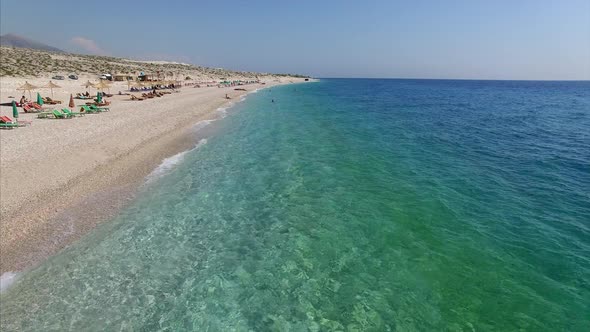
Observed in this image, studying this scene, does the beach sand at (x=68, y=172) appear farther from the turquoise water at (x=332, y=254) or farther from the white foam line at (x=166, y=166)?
the turquoise water at (x=332, y=254)

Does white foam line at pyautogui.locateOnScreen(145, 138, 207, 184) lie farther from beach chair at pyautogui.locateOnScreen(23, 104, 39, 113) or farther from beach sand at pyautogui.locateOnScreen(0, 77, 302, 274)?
beach chair at pyautogui.locateOnScreen(23, 104, 39, 113)

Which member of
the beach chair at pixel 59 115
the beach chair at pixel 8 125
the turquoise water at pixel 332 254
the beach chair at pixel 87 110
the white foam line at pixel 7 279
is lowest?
the white foam line at pixel 7 279

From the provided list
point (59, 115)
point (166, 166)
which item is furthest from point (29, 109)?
point (166, 166)

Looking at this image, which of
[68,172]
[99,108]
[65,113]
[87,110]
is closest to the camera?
[68,172]

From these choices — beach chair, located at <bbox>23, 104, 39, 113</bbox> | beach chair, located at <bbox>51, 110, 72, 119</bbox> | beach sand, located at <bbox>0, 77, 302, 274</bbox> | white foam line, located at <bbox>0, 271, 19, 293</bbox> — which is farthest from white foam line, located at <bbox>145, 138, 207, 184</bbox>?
beach chair, located at <bbox>23, 104, 39, 113</bbox>

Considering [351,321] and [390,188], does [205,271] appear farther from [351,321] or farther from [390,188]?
[390,188]

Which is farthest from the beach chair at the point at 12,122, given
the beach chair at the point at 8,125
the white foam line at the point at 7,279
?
the white foam line at the point at 7,279

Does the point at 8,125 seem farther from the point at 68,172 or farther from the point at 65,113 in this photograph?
the point at 68,172
